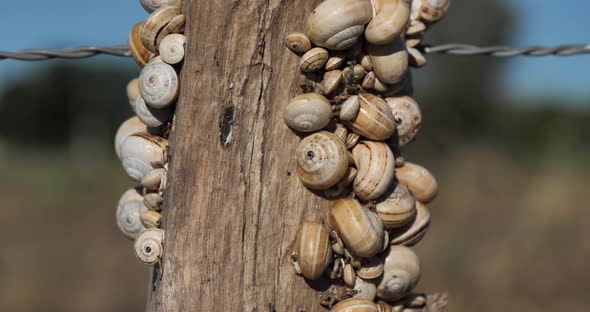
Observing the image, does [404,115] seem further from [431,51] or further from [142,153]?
[142,153]

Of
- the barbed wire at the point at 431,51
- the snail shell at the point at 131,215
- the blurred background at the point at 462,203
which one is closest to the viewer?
the snail shell at the point at 131,215

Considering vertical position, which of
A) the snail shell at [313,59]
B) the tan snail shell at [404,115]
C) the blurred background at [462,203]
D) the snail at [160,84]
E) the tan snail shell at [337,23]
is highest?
the tan snail shell at [337,23]

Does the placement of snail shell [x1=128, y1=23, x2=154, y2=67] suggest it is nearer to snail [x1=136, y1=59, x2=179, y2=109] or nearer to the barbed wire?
snail [x1=136, y1=59, x2=179, y2=109]

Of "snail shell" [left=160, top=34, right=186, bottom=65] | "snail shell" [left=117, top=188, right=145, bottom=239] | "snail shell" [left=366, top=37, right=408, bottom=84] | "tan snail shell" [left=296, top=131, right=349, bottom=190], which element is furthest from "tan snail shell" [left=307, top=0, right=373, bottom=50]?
"snail shell" [left=117, top=188, right=145, bottom=239]

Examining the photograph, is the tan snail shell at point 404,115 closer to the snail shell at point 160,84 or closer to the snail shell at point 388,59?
the snail shell at point 388,59

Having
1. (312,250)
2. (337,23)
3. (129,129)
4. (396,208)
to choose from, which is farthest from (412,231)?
Result: (129,129)

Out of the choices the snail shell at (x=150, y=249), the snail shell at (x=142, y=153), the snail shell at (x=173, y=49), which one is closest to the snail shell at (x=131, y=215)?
the snail shell at (x=142, y=153)
